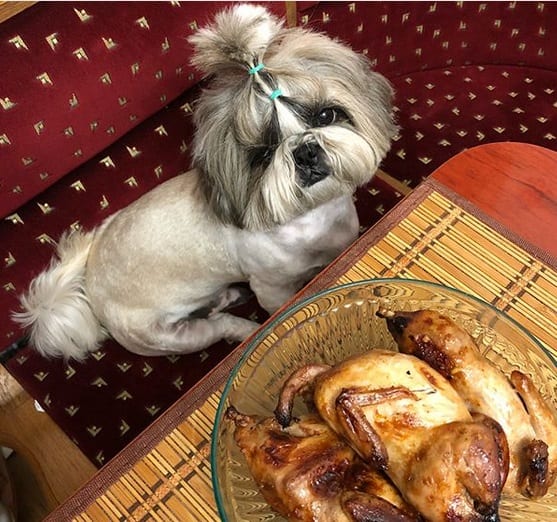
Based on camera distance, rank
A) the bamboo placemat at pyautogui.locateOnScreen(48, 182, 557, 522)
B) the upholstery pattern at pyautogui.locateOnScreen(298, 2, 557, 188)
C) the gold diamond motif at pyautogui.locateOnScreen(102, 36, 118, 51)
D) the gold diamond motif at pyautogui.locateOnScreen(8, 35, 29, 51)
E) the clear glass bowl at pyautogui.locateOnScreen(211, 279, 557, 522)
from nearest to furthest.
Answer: the clear glass bowl at pyautogui.locateOnScreen(211, 279, 557, 522)
the bamboo placemat at pyautogui.locateOnScreen(48, 182, 557, 522)
the gold diamond motif at pyautogui.locateOnScreen(8, 35, 29, 51)
the gold diamond motif at pyautogui.locateOnScreen(102, 36, 118, 51)
the upholstery pattern at pyautogui.locateOnScreen(298, 2, 557, 188)

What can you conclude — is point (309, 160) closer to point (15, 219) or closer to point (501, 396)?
point (501, 396)

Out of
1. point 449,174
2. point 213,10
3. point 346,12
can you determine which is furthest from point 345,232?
point 346,12

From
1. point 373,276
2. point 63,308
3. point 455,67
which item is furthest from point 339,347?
point 455,67

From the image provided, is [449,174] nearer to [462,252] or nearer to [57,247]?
[462,252]

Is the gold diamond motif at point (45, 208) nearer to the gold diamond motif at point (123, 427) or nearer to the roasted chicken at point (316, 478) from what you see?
the gold diamond motif at point (123, 427)

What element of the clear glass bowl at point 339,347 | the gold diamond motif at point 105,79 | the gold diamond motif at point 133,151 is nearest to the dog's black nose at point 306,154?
the clear glass bowl at point 339,347

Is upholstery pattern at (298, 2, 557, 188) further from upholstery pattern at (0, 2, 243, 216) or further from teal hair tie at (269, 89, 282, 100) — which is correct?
teal hair tie at (269, 89, 282, 100)

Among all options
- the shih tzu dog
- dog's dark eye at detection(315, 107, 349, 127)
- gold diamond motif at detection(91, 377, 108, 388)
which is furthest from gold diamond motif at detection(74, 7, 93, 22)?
gold diamond motif at detection(91, 377, 108, 388)
